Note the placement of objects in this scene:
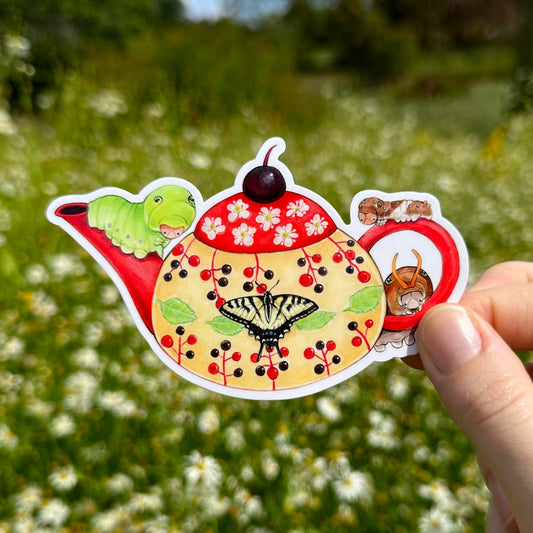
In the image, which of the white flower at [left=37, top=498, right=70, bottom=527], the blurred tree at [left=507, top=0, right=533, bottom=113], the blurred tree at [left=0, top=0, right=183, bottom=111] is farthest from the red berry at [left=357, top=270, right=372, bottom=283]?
the blurred tree at [left=0, top=0, right=183, bottom=111]

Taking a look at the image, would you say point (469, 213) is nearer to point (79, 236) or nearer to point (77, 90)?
point (79, 236)

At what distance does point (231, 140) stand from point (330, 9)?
15.1m

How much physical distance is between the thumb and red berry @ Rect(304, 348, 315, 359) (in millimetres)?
187

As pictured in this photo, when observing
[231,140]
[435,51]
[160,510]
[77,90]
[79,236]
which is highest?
[435,51]

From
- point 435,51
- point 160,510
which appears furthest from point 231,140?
point 435,51

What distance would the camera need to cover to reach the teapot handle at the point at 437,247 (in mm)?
824

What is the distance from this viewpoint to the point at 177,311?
807 millimetres

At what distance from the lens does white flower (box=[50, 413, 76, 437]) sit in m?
1.38

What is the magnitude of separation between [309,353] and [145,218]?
1.21ft

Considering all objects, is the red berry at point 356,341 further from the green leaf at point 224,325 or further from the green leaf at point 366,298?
the green leaf at point 224,325

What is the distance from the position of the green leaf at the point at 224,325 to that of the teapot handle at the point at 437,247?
0.87 ft

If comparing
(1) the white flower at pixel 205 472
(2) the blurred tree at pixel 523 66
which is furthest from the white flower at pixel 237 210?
(2) the blurred tree at pixel 523 66

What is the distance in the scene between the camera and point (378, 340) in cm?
82

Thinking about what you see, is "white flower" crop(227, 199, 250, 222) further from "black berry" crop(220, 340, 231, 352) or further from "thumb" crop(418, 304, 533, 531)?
"thumb" crop(418, 304, 533, 531)
